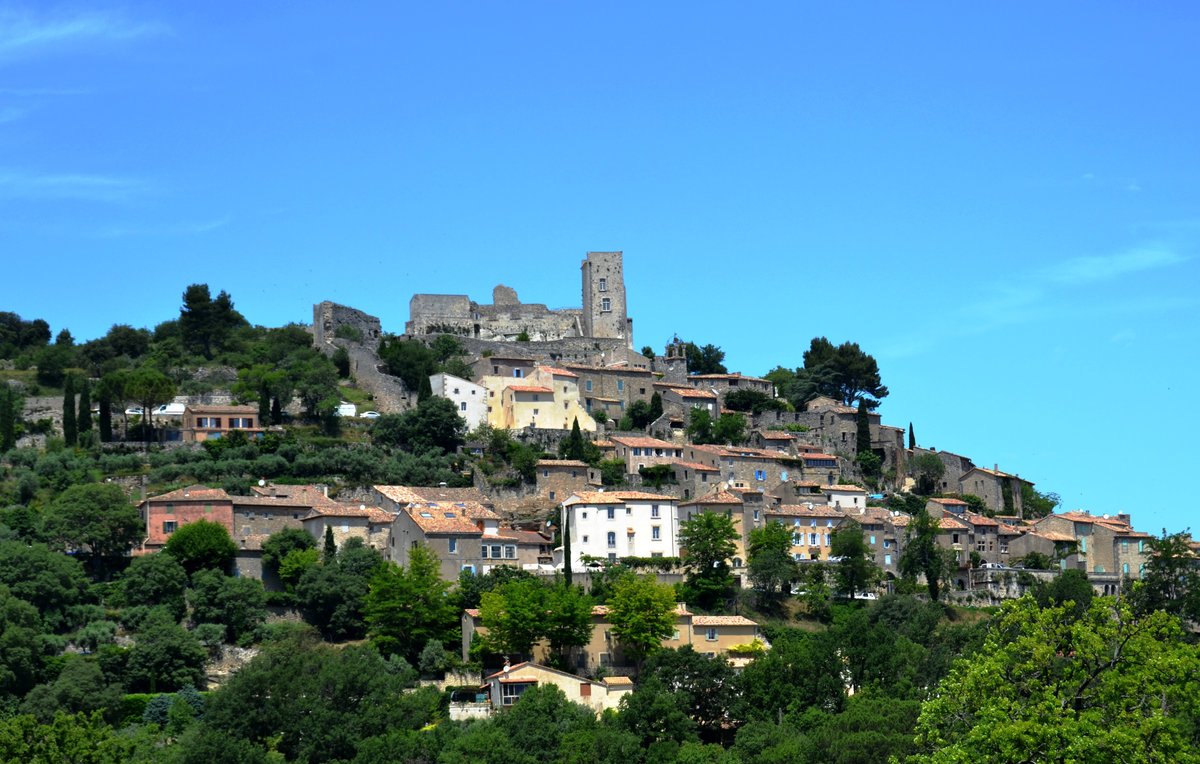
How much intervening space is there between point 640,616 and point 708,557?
8.11 metres

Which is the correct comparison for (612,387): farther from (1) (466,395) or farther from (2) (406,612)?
(2) (406,612)

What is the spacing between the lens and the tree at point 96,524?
72750 mm

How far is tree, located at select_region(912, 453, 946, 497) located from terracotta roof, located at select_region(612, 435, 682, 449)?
1639 cm

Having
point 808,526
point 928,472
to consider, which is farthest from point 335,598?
point 928,472

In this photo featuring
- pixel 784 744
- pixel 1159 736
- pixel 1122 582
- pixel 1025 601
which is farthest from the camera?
pixel 1122 582

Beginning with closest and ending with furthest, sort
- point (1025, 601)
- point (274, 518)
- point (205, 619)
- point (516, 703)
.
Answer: point (1025, 601)
point (516, 703)
point (205, 619)
point (274, 518)

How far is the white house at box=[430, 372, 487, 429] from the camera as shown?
93812 millimetres

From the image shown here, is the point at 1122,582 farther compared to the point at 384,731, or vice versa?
the point at 1122,582

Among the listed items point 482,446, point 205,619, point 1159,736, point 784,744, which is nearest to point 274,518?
point 205,619

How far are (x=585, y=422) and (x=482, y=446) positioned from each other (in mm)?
7294

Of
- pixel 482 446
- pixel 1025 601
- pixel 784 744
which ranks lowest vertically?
pixel 784 744

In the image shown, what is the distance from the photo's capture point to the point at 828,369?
110312 millimetres

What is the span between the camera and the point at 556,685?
6469 cm

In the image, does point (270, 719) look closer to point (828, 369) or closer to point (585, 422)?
point (585, 422)
